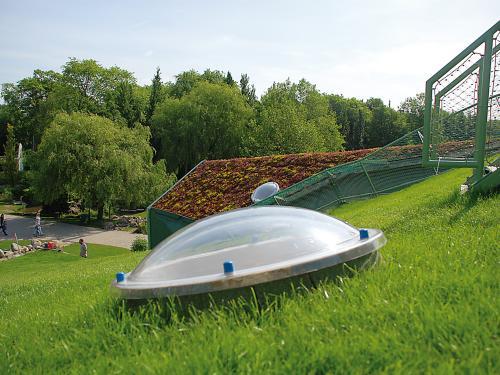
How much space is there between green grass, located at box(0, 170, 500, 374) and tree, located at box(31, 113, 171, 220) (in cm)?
3173

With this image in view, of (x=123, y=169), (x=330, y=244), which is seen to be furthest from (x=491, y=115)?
(x=123, y=169)

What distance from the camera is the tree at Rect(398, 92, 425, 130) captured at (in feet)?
236

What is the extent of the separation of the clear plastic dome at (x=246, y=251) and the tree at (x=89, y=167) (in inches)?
1250

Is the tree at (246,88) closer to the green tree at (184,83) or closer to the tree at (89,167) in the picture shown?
the green tree at (184,83)

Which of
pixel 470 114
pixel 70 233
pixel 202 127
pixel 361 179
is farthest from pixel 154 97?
pixel 470 114

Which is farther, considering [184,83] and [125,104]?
[184,83]

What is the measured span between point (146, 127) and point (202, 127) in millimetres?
7838

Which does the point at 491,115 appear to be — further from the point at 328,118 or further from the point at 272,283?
the point at 328,118

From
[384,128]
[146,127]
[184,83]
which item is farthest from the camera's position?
[384,128]

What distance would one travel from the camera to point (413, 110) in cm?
8331

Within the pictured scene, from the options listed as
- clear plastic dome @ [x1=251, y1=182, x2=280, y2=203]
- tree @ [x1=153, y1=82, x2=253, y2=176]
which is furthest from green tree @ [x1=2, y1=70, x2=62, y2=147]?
clear plastic dome @ [x1=251, y1=182, x2=280, y2=203]

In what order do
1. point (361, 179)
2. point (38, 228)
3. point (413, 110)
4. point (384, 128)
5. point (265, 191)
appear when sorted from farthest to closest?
point (413, 110), point (384, 128), point (38, 228), point (265, 191), point (361, 179)

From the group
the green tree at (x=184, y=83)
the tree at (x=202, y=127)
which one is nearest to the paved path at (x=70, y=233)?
the tree at (x=202, y=127)

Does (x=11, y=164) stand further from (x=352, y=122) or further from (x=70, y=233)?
(x=352, y=122)
